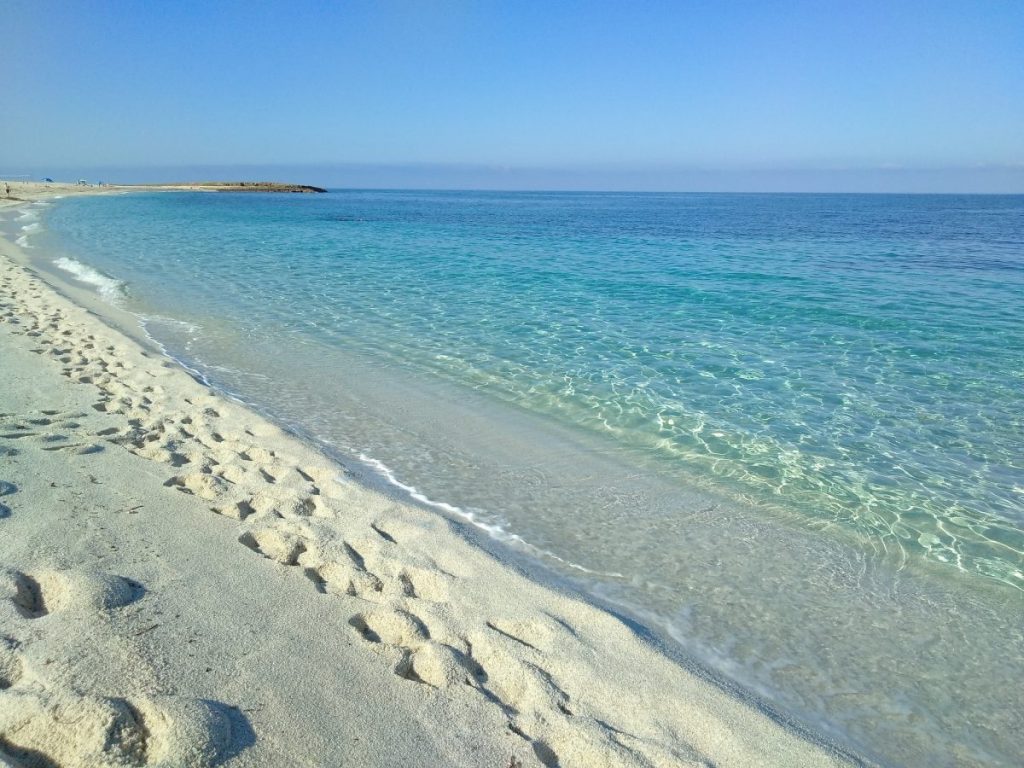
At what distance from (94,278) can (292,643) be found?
18189mm

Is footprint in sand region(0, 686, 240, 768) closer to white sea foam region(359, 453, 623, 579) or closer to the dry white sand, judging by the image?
the dry white sand

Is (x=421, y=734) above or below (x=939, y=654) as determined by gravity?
above

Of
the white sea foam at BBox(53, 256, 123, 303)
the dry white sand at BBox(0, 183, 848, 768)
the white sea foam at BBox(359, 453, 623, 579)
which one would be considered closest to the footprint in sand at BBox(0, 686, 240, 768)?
the dry white sand at BBox(0, 183, 848, 768)

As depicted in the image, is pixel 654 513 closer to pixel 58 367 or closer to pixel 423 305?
pixel 58 367

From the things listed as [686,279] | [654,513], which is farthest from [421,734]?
[686,279]

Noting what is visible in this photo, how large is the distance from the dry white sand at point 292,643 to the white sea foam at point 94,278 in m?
11.5

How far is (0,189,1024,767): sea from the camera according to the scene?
4184mm

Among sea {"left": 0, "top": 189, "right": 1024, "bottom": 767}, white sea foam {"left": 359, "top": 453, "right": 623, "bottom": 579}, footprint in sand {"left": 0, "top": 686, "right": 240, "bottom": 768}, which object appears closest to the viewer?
footprint in sand {"left": 0, "top": 686, "right": 240, "bottom": 768}

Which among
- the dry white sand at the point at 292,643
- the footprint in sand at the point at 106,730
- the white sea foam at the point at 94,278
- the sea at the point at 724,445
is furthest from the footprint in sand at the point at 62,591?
Answer: the white sea foam at the point at 94,278

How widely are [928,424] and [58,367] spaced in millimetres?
11106

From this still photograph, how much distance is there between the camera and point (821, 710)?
371 cm

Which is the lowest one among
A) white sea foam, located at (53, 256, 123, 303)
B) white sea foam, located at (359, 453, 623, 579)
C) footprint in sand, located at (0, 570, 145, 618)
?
white sea foam, located at (53, 256, 123, 303)

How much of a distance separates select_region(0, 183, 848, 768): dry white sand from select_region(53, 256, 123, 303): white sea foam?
37.6 ft

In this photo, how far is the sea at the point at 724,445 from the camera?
4.18m
